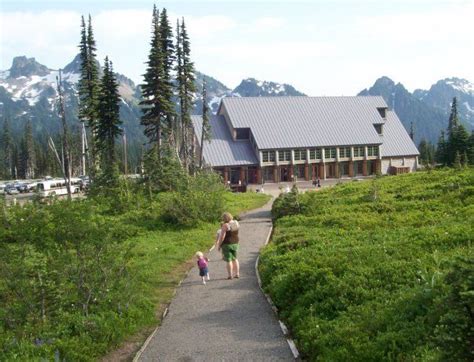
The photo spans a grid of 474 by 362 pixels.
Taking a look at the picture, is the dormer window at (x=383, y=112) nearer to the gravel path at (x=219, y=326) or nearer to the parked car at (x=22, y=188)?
the parked car at (x=22, y=188)

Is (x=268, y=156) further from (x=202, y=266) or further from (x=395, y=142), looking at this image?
(x=202, y=266)

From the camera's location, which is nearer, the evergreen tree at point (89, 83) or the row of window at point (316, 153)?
the evergreen tree at point (89, 83)

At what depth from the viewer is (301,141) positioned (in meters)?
59.5

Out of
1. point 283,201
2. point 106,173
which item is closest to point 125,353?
point 283,201

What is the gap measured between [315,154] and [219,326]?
5108 centimetres

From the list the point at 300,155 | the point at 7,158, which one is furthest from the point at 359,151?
the point at 7,158

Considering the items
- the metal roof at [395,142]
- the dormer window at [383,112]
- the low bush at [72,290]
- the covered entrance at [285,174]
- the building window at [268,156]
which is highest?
the dormer window at [383,112]

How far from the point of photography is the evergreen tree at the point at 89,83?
43.8m

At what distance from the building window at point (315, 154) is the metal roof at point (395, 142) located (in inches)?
365

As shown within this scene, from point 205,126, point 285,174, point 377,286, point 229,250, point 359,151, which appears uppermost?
point 205,126

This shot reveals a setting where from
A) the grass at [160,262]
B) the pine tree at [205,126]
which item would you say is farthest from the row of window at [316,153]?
the grass at [160,262]

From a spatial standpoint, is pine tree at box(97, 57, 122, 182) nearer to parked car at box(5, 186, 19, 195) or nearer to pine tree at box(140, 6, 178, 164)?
pine tree at box(140, 6, 178, 164)

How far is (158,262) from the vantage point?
17.2 meters

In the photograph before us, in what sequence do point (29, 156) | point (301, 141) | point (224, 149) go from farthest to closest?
point (29, 156) < point (301, 141) < point (224, 149)
